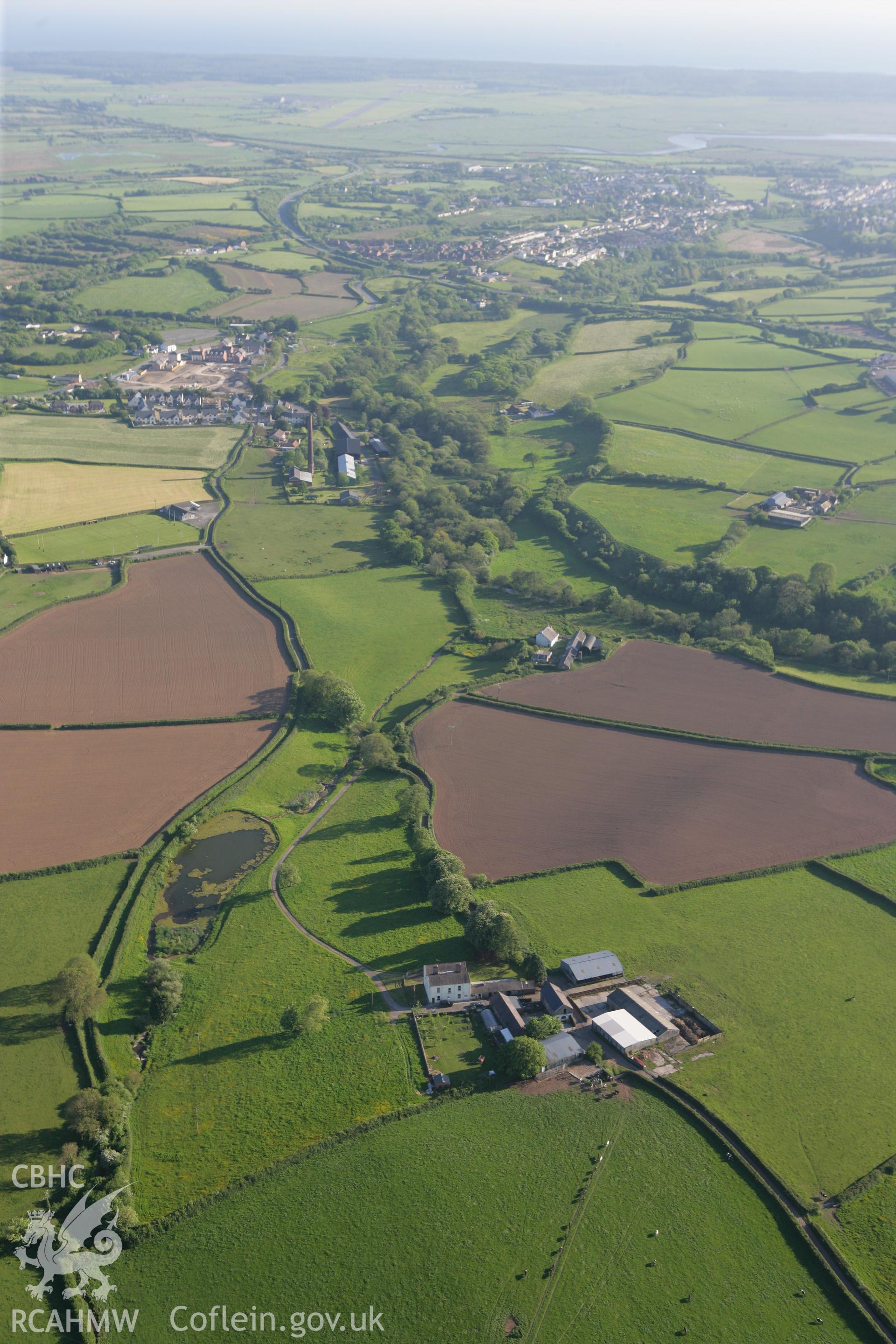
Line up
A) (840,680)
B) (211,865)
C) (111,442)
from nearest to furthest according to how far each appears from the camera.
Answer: (211,865) → (840,680) → (111,442)

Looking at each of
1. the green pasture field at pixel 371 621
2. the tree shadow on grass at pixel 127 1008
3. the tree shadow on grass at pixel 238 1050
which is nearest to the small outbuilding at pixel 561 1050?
the tree shadow on grass at pixel 238 1050

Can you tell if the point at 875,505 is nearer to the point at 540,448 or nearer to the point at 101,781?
the point at 540,448

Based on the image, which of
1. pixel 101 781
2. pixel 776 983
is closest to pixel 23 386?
pixel 101 781

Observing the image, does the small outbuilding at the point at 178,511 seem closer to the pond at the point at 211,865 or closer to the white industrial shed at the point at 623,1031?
the pond at the point at 211,865

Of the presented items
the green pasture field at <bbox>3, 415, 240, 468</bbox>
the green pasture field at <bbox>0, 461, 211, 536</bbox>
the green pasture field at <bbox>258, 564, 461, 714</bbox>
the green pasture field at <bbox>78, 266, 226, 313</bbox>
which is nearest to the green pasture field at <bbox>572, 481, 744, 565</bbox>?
the green pasture field at <bbox>258, 564, 461, 714</bbox>

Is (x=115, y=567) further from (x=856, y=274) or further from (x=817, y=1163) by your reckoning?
(x=856, y=274)

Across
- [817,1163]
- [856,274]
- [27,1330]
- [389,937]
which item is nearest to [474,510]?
[389,937]
